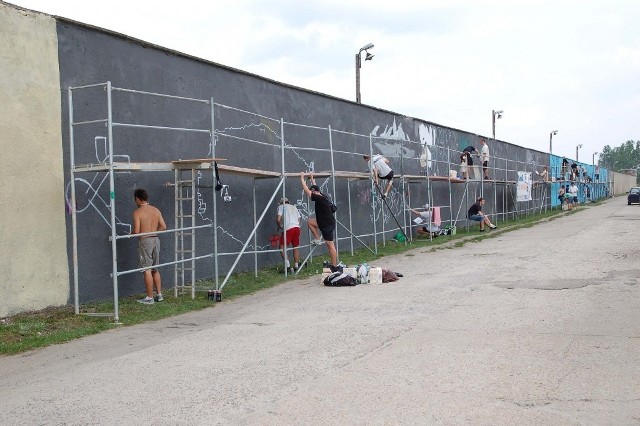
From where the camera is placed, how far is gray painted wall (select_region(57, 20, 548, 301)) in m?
9.06

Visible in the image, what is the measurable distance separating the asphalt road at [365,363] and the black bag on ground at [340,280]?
0.74 meters

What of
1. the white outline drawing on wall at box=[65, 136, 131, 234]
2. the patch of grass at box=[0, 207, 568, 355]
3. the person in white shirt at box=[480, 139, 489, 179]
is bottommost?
the patch of grass at box=[0, 207, 568, 355]

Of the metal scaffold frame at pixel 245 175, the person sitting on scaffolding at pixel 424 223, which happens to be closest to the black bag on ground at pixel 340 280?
the metal scaffold frame at pixel 245 175

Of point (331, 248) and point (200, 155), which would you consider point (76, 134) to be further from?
point (331, 248)

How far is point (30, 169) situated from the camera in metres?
8.27

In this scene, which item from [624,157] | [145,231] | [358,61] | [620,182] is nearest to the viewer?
[145,231]

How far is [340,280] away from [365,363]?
5.02m

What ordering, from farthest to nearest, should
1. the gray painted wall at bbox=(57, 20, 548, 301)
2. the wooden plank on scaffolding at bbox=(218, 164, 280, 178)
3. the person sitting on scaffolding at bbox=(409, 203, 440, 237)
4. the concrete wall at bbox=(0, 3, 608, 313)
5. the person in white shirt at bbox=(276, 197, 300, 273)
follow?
the person sitting on scaffolding at bbox=(409, 203, 440, 237)
the person in white shirt at bbox=(276, 197, 300, 273)
the wooden plank on scaffolding at bbox=(218, 164, 280, 178)
the gray painted wall at bbox=(57, 20, 548, 301)
the concrete wall at bbox=(0, 3, 608, 313)

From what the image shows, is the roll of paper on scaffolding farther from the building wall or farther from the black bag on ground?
the building wall

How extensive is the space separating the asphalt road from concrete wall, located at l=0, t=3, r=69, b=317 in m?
1.67

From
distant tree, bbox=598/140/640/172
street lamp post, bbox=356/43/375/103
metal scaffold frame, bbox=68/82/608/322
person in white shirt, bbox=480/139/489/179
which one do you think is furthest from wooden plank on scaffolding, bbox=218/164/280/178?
distant tree, bbox=598/140/640/172

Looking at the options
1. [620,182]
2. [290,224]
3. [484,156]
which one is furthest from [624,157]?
[290,224]

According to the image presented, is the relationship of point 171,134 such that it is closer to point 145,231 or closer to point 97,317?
point 145,231

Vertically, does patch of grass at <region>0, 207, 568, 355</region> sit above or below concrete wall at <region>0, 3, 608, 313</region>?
below
